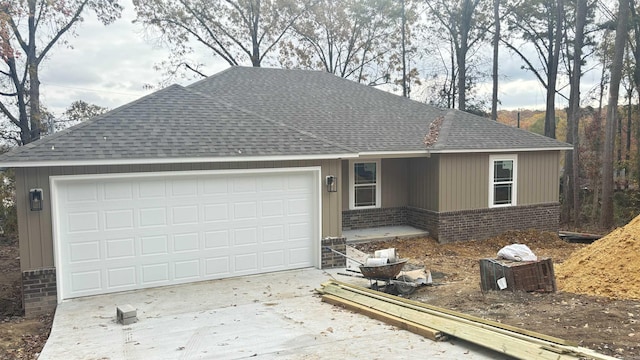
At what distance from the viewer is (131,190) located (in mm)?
9102

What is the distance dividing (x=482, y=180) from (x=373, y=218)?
3.62 meters

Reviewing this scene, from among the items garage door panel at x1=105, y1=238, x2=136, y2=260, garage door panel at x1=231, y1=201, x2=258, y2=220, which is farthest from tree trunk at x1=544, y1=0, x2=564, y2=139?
garage door panel at x1=105, y1=238, x2=136, y2=260

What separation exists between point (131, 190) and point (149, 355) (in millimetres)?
3945

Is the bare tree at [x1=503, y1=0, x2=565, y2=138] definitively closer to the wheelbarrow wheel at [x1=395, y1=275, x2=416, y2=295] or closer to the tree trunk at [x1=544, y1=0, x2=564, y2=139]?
the tree trunk at [x1=544, y1=0, x2=564, y2=139]

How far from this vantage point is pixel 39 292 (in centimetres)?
838

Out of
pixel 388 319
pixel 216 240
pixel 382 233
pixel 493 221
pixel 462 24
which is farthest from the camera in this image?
pixel 462 24

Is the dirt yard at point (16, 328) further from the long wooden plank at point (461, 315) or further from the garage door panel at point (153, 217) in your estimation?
the long wooden plank at point (461, 315)

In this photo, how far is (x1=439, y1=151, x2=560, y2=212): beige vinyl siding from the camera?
14.5m

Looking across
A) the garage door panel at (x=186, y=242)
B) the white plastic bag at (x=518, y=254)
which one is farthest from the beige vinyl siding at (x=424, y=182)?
the garage door panel at (x=186, y=242)

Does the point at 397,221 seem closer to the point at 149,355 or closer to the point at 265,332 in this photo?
the point at 265,332

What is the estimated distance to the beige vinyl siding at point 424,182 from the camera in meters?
14.5

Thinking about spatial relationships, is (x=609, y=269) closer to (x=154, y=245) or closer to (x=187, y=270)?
(x=187, y=270)

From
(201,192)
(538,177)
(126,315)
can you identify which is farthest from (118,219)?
(538,177)

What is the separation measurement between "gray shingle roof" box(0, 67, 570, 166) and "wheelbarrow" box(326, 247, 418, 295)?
300 centimetres
